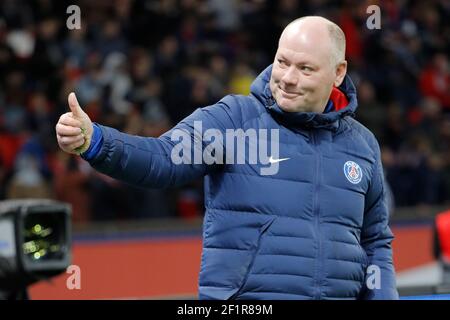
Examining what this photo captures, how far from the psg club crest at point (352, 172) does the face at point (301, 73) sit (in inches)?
9.7

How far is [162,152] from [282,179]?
44 cm

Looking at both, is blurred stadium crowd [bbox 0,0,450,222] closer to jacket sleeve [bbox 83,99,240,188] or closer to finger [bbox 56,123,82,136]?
jacket sleeve [bbox 83,99,240,188]

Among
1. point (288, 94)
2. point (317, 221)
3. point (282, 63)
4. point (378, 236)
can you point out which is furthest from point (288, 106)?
point (378, 236)

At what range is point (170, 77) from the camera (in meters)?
13.7

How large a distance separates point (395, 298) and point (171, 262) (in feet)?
24.9

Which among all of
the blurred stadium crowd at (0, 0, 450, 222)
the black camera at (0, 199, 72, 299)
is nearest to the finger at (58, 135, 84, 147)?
the black camera at (0, 199, 72, 299)

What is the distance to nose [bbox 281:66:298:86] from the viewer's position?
3.92m

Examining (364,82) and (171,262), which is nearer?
(171,262)

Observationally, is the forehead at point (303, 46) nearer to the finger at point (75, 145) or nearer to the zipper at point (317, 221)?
the zipper at point (317, 221)

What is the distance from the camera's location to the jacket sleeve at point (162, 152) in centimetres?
362

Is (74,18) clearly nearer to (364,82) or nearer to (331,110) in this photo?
(364,82)

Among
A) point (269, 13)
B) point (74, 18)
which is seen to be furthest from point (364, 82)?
point (74, 18)

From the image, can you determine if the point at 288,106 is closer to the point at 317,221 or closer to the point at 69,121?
the point at 317,221

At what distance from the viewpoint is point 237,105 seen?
4004 mm
